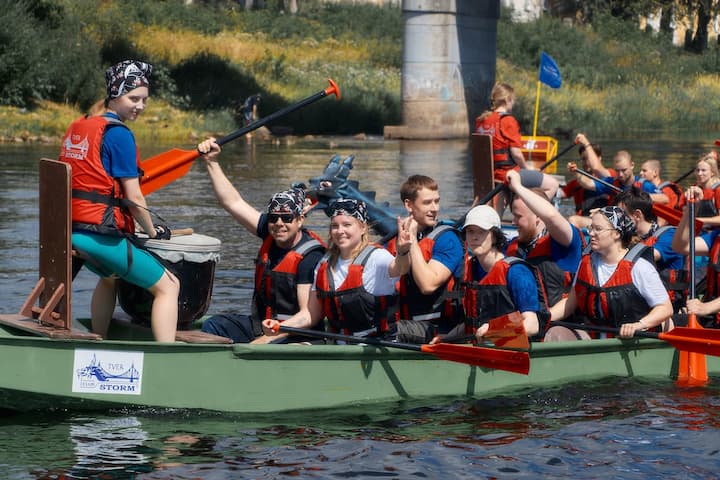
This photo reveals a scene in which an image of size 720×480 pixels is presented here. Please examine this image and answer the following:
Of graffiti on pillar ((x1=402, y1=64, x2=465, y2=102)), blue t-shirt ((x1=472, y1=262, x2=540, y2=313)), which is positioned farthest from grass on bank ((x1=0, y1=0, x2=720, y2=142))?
blue t-shirt ((x1=472, y1=262, x2=540, y2=313))

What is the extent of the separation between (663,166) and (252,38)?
786 inches

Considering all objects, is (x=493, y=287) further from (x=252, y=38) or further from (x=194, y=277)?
(x=252, y=38)

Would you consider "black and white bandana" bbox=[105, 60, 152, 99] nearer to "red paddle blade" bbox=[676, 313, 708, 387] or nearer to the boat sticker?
the boat sticker

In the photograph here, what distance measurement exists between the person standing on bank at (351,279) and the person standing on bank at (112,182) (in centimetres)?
90

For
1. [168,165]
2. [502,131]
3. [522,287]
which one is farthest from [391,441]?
[502,131]

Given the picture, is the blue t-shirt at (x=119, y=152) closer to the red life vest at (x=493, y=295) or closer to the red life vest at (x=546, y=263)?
the red life vest at (x=493, y=295)

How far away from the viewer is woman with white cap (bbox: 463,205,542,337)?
699 cm

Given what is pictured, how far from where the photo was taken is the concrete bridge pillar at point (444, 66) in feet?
98.5

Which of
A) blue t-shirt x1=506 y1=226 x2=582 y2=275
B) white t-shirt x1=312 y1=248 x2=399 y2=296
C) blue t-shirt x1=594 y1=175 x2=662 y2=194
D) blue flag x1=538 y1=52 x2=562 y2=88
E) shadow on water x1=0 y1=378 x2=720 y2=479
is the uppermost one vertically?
blue flag x1=538 y1=52 x2=562 y2=88

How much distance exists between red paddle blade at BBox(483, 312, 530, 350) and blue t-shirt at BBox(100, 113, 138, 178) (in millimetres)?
2158

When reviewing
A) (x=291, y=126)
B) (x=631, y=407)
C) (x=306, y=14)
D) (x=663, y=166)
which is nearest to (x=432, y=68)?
(x=291, y=126)

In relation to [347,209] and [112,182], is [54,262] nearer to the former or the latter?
[112,182]

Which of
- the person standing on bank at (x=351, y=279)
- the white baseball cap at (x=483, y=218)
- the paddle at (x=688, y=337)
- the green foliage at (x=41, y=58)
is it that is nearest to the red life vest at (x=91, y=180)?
the person standing on bank at (x=351, y=279)

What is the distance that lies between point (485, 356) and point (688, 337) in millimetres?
1413
